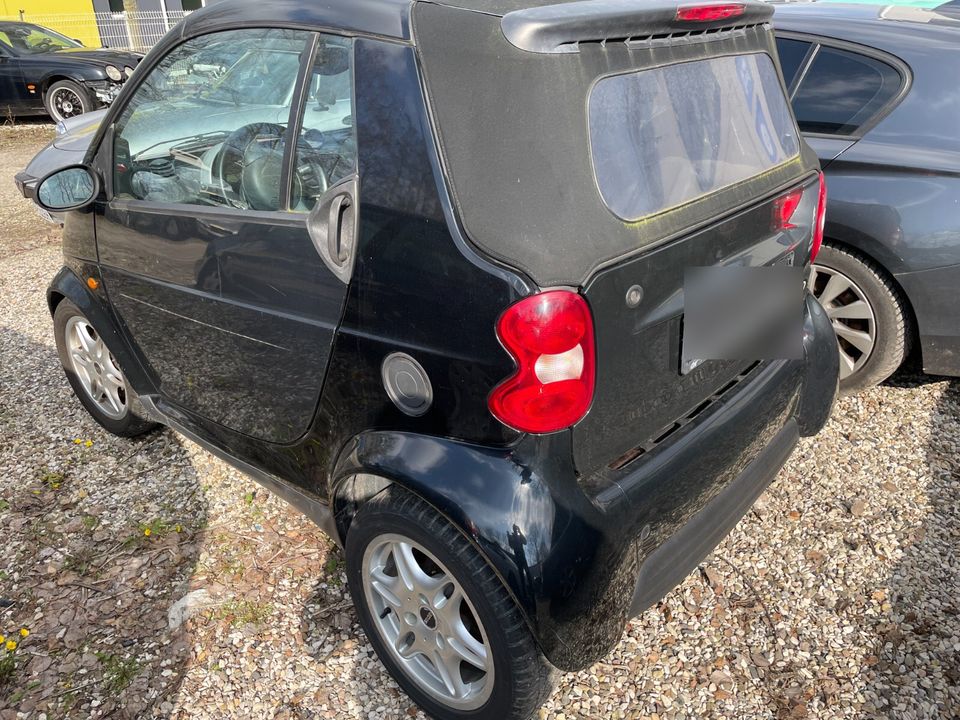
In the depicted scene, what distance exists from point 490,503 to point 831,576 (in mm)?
1604

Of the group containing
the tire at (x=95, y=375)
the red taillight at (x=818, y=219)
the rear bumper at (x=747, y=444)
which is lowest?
the tire at (x=95, y=375)

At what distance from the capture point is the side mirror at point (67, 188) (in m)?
2.76

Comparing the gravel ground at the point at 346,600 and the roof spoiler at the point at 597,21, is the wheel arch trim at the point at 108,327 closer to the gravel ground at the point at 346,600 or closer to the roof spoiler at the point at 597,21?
the gravel ground at the point at 346,600

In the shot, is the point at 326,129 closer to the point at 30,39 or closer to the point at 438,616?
the point at 438,616

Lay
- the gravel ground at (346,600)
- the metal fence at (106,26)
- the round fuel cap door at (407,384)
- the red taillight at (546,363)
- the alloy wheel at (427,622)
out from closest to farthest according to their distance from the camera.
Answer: the red taillight at (546,363)
the round fuel cap door at (407,384)
the alloy wheel at (427,622)
the gravel ground at (346,600)
the metal fence at (106,26)

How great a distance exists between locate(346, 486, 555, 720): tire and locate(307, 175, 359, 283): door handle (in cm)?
62

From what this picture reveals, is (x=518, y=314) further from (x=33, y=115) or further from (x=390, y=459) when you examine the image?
(x=33, y=115)

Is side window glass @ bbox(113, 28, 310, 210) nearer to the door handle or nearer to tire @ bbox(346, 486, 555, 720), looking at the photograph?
the door handle

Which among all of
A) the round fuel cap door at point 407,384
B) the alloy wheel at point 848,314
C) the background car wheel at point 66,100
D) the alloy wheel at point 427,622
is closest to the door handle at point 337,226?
the round fuel cap door at point 407,384

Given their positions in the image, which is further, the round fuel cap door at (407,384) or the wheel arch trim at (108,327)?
the wheel arch trim at (108,327)

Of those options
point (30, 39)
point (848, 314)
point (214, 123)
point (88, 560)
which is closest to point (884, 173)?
point (848, 314)

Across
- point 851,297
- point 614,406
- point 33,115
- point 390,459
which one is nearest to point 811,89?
point 851,297

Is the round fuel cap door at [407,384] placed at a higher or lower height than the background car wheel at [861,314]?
higher

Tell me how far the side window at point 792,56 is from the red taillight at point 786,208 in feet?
5.37
